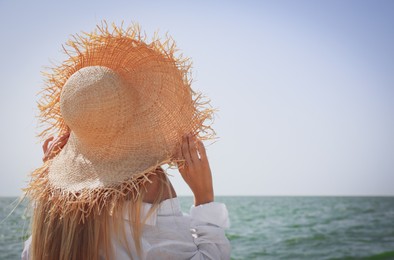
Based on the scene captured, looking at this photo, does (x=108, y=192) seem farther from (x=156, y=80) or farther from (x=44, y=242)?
(x=156, y=80)

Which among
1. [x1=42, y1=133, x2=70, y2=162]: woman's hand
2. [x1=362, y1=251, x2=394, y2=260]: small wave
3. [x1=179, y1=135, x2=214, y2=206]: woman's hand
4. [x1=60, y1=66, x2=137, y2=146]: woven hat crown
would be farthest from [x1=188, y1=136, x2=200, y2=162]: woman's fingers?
[x1=362, y1=251, x2=394, y2=260]: small wave

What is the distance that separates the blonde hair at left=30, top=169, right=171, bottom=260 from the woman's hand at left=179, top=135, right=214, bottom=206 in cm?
12

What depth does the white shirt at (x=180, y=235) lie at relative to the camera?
145 centimetres

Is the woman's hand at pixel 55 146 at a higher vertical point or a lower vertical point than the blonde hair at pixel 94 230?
higher

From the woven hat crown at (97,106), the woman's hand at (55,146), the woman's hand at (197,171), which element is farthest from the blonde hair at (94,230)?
the woman's hand at (55,146)

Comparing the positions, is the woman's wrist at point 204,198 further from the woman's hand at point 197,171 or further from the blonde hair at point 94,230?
the blonde hair at point 94,230

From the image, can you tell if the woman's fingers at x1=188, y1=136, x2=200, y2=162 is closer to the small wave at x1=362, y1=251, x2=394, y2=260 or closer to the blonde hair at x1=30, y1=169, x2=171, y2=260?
the blonde hair at x1=30, y1=169, x2=171, y2=260

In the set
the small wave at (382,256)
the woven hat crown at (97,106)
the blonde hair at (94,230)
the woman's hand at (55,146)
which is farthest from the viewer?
the small wave at (382,256)

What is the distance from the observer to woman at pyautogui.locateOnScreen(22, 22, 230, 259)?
146 centimetres

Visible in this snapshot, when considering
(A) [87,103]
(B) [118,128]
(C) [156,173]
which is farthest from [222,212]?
(A) [87,103]

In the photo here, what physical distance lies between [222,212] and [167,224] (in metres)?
0.25

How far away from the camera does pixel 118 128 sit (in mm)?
1569

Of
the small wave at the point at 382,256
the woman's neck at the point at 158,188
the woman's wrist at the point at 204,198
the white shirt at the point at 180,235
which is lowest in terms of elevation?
the small wave at the point at 382,256

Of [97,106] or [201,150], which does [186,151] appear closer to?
[201,150]
